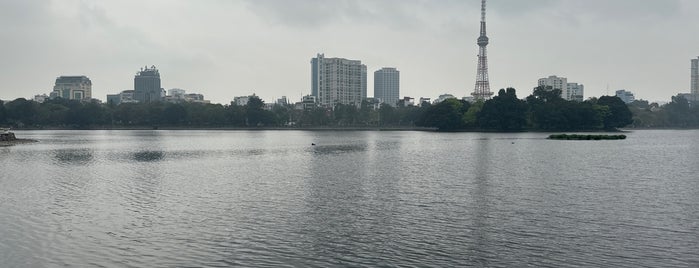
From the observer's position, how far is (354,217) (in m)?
35.0

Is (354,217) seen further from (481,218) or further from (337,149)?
(337,149)

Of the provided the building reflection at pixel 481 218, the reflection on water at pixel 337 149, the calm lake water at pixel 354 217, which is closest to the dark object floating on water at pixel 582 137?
the reflection on water at pixel 337 149

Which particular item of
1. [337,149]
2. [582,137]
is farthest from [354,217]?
[582,137]

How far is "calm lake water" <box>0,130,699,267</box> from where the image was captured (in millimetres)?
25500

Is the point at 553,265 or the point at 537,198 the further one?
the point at 537,198

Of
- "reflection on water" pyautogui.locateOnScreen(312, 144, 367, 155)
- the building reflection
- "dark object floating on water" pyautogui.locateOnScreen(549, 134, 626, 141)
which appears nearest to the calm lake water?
the building reflection

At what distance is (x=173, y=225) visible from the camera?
32656mm

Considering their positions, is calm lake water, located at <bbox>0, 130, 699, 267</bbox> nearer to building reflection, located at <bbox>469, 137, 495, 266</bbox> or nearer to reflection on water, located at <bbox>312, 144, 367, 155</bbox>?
building reflection, located at <bbox>469, 137, 495, 266</bbox>

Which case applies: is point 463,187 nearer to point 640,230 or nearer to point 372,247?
point 640,230

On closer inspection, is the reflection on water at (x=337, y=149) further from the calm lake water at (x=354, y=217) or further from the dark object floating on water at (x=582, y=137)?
the dark object floating on water at (x=582, y=137)

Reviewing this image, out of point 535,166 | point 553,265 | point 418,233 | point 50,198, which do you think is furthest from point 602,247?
point 535,166

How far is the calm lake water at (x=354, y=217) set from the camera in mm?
25500

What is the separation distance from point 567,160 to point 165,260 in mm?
62660

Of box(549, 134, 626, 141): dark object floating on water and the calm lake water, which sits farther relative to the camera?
box(549, 134, 626, 141): dark object floating on water
